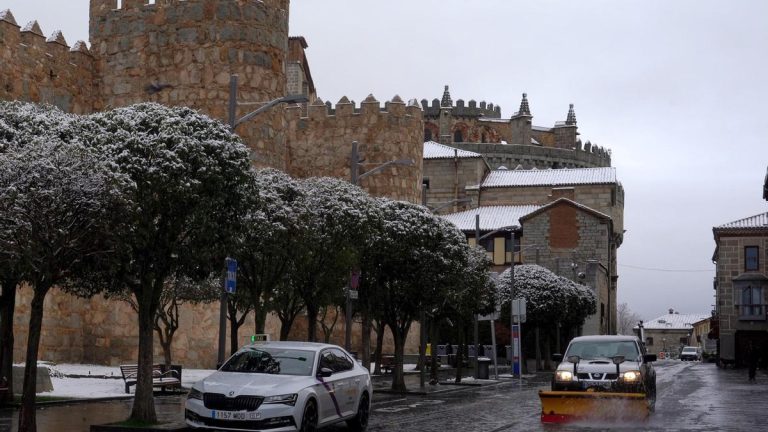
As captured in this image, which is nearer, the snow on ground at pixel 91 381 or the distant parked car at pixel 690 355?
the snow on ground at pixel 91 381

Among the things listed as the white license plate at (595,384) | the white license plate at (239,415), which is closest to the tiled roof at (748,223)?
the white license plate at (595,384)

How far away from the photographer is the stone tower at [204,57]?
96.6 ft

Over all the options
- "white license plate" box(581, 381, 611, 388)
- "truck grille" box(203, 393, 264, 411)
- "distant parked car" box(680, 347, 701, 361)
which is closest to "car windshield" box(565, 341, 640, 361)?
"white license plate" box(581, 381, 611, 388)

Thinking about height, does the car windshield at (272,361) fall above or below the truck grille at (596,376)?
above

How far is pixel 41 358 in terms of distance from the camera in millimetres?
30016

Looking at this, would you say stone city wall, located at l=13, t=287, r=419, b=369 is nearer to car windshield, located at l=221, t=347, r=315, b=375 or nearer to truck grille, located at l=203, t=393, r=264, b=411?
car windshield, located at l=221, t=347, r=315, b=375

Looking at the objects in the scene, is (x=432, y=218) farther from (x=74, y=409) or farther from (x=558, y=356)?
(x=74, y=409)

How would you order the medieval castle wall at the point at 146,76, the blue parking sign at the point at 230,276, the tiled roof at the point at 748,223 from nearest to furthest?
the blue parking sign at the point at 230,276 < the medieval castle wall at the point at 146,76 < the tiled roof at the point at 748,223

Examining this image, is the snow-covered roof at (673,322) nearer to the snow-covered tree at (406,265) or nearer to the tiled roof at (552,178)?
the tiled roof at (552,178)

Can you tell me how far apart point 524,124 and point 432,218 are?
3104 inches

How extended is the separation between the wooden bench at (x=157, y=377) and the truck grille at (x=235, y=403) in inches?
356

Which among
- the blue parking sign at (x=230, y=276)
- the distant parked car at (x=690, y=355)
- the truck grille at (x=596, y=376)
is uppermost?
the blue parking sign at (x=230, y=276)

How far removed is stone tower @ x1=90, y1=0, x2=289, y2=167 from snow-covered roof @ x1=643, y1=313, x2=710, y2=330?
456 ft

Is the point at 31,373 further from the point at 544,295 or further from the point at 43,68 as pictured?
the point at 544,295
